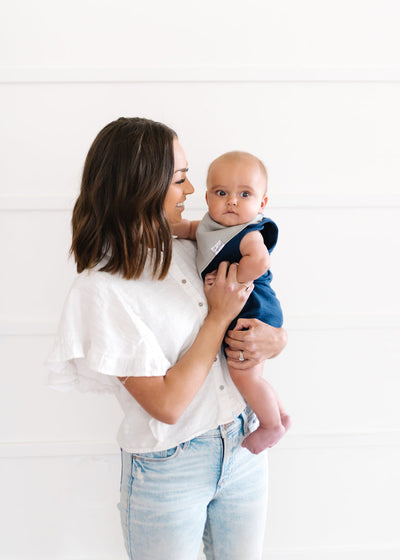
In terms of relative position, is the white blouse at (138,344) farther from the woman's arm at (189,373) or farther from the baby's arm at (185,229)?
the baby's arm at (185,229)

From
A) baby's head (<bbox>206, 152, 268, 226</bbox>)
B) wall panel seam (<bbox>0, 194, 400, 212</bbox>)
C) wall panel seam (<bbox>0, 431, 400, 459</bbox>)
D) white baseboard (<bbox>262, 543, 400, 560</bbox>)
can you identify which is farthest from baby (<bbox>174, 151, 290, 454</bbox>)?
white baseboard (<bbox>262, 543, 400, 560</bbox>)

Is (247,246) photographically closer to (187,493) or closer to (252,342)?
(252,342)

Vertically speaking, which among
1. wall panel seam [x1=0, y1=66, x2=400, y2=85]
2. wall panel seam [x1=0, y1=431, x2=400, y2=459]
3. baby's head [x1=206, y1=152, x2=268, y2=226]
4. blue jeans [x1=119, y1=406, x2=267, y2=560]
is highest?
wall panel seam [x1=0, y1=66, x2=400, y2=85]

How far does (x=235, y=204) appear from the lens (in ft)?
4.32

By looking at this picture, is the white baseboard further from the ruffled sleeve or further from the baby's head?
the baby's head

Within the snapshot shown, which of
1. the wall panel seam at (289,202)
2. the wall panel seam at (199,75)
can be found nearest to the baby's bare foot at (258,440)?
the wall panel seam at (289,202)

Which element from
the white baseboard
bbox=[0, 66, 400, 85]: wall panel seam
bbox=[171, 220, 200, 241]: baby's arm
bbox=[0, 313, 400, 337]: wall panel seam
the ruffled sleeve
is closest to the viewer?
the ruffled sleeve

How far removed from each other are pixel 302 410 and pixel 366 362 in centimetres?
25

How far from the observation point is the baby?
1.27m

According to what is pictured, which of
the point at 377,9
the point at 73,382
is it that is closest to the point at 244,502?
the point at 73,382

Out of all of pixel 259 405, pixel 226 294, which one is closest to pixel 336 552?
pixel 259 405

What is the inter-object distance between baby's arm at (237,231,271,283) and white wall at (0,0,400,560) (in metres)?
0.46

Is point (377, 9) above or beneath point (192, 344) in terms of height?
above

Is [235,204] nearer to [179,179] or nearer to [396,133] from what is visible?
[179,179]
